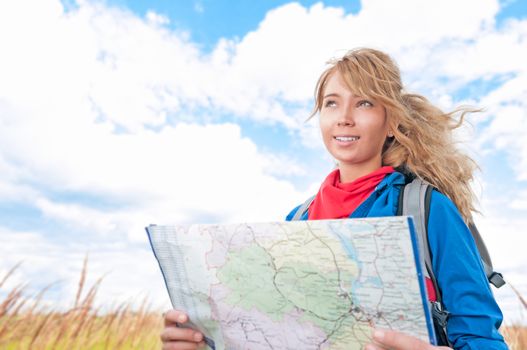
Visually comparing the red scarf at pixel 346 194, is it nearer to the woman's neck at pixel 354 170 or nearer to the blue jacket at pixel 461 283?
the woman's neck at pixel 354 170

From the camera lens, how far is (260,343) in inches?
93.4

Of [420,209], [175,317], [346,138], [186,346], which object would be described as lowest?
[186,346]

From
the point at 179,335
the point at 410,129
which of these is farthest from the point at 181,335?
the point at 410,129

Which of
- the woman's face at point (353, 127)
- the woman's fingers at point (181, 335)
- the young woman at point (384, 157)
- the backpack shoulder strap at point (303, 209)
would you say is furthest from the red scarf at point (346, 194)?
the woman's fingers at point (181, 335)

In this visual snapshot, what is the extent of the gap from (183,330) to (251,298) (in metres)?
0.55

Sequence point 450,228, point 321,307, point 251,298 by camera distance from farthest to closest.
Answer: point 450,228
point 251,298
point 321,307

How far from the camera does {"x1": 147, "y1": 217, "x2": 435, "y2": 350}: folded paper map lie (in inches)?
75.3

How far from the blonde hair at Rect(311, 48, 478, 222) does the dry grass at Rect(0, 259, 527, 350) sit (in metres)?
1.22

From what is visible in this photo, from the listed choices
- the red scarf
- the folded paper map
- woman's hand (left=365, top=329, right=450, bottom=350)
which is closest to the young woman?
the red scarf

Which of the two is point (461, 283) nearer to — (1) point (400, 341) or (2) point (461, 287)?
(2) point (461, 287)

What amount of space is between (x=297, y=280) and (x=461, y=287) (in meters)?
0.77

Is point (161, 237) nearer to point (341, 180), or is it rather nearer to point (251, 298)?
point (251, 298)

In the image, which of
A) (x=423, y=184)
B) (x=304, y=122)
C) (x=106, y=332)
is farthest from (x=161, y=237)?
(x=106, y=332)

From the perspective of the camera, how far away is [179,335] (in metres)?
2.65
